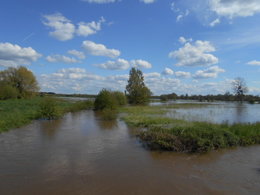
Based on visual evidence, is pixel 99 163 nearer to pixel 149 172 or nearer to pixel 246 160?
pixel 149 172

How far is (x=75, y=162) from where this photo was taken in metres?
7.33

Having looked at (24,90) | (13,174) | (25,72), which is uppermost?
(25,72)

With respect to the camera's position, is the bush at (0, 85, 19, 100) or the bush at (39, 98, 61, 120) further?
the bush at (0, 85, 19, 100)

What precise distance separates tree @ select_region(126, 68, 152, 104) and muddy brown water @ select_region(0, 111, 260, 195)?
127 ft

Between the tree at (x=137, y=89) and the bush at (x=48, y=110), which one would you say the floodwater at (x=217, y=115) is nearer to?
the bush at (x=48, y=110)

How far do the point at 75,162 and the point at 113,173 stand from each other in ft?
6.12

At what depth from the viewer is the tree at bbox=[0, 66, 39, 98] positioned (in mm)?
52906

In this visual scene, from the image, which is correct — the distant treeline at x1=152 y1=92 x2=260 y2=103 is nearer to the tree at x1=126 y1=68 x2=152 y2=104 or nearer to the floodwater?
the tree at x1=126 y1=68 x2=152 y2=104

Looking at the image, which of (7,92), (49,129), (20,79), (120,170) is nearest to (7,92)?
(7,92)

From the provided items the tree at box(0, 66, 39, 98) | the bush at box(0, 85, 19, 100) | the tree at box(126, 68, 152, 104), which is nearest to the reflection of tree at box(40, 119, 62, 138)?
the tree at box(126, 68, 152, 104)

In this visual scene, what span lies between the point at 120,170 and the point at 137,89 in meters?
42.3

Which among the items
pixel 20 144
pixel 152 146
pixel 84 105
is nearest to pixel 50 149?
pixel 20 144

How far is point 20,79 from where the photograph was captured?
53.4 m

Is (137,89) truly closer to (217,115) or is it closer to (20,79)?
(217,115)
